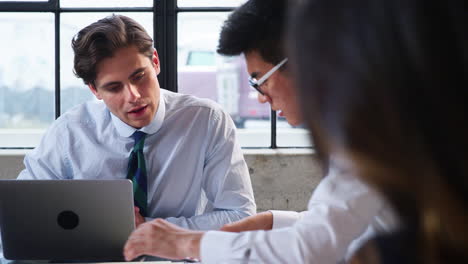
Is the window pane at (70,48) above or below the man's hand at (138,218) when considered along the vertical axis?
above

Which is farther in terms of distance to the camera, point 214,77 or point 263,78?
point 214,77

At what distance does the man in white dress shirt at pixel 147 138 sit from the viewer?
2.18 m

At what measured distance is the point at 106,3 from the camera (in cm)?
329

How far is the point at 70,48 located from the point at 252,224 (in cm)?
203

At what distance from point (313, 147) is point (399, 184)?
0.15 meters

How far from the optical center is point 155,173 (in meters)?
2.28

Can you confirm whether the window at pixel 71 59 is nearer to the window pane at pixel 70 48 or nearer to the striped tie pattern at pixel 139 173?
the window pane at pixel 70 48

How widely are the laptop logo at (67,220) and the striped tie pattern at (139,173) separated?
45cm

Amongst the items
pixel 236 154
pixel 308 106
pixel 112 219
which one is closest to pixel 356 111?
pixel 308 106

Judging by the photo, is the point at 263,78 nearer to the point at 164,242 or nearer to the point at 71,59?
the point at 164,242

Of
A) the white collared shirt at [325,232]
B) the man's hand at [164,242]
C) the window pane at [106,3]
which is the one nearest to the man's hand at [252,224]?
the man's hand at [164,242]

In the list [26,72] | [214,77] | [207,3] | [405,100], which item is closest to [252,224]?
[405,100]

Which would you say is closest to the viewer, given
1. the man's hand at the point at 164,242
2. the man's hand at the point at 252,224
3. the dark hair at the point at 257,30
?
the man's hand at the point at 164,242

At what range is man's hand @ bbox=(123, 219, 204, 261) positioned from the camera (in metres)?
1.40
